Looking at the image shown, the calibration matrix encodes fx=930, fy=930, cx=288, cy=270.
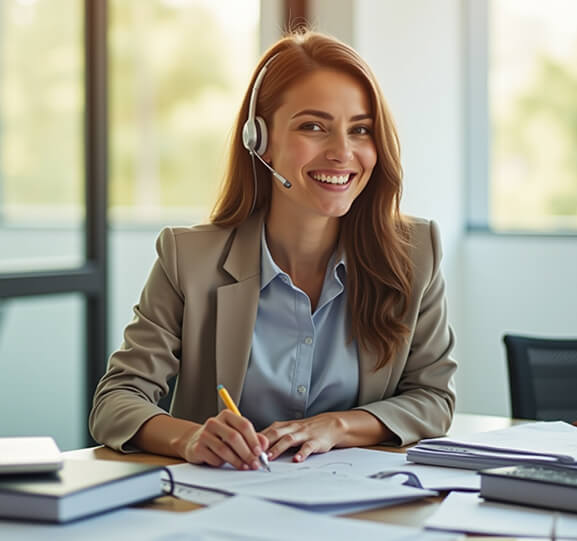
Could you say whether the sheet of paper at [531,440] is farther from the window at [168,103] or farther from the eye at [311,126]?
the window at [168,103]

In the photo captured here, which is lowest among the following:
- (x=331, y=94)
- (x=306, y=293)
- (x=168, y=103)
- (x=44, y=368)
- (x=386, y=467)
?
(x=44, y=368)

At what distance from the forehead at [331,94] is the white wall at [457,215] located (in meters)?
1.68

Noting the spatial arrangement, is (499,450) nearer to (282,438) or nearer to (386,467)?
(386,467)

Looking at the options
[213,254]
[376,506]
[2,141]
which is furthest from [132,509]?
[2,141]

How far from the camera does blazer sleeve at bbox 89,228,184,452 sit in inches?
64.9

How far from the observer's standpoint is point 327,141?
1836 mm

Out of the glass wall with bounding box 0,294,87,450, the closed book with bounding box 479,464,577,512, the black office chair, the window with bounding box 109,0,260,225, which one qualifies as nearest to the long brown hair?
the black office chair

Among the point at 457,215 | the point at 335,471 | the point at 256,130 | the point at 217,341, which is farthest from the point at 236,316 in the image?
the point at 457,215

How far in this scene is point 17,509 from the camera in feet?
3.73

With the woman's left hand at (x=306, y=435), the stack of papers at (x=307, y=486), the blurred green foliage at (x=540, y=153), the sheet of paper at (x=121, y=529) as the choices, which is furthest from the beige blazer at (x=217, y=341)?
the blurred green foliage at (x=540, y=153)

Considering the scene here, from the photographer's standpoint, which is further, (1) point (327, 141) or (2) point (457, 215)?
(2) point (457, 215)

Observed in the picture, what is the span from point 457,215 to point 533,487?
291 centimetres

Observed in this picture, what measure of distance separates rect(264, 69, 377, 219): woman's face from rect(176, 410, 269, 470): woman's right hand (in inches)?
22.3

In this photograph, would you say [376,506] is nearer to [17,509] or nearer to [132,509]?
[132,509]
